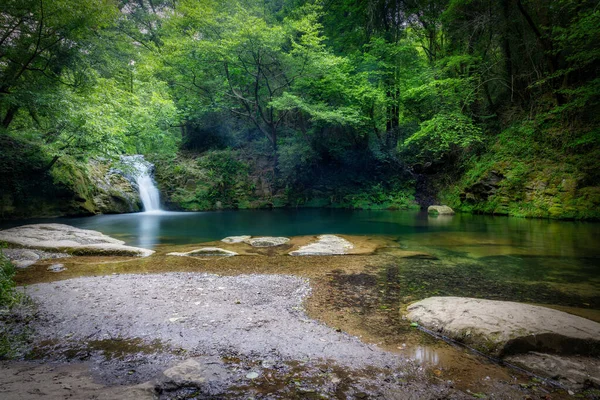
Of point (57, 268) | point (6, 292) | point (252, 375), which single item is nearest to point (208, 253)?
point (57, 268)

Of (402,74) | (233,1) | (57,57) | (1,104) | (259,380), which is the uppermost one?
(233,1)

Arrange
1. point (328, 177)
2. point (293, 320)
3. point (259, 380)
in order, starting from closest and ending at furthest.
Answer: point (259, 380), point (293, 320), point (328, 177)

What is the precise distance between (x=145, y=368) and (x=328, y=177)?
19.6 metres

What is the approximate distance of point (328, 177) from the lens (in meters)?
21.5

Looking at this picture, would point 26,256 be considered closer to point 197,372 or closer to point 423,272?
point 197,372

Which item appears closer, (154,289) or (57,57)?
(154,289)

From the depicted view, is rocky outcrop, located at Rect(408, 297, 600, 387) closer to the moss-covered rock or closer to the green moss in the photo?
the green moss

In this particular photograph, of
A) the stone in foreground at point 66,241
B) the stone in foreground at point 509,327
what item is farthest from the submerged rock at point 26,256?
the stone in foreground at point 509,327

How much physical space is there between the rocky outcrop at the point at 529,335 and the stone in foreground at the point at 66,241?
20.3 feet

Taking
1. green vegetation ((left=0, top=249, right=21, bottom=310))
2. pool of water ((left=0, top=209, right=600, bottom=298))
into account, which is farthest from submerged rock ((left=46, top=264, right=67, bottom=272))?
pool of water ((left=0, top=209, right=600, bottom=298))

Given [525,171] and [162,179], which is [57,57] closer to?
[162,179]

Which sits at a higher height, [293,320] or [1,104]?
[1,104]

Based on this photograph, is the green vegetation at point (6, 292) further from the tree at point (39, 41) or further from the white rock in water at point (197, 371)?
the tree at point (39, 41)

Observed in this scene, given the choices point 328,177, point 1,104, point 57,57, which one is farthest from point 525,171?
point 1,104
